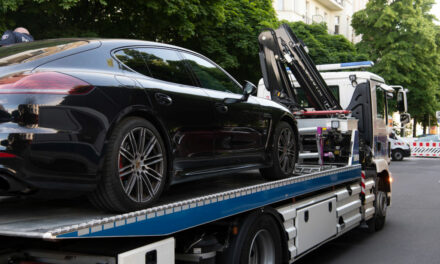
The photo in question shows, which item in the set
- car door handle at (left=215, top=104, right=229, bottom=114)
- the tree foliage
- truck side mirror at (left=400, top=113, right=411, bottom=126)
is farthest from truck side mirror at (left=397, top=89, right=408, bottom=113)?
car door handle at (left=215, top=104, right=229, bottom=114)

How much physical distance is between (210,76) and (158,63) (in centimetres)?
79

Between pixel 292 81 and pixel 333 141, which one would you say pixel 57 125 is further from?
pixel 292 81

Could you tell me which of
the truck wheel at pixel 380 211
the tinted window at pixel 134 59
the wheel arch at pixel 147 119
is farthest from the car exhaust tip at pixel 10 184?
the truck wheel at pixel 380 211

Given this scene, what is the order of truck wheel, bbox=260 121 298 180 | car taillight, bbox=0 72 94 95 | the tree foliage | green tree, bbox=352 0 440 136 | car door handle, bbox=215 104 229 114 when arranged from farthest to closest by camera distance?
1. green tree, bbox=352 0 440 136
2. the tree foliage
3. truck wheel, bbox=260 121 298 180
4. car door handle, bbox=215 104 229 114
5. car taillight, bbox=0 72 94 95

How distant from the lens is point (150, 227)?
330cm

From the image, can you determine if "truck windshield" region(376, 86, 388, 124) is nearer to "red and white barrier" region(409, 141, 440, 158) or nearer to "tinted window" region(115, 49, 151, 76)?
"tinted window" region(115, 49, 151, 76)

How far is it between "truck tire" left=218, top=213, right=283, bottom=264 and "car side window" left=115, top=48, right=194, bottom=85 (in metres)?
1.35

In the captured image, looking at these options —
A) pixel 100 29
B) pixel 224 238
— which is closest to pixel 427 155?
pixel 100 29

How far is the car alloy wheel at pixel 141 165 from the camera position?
351cm

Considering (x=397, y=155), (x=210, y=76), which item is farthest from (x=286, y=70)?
(x=397, y=155)

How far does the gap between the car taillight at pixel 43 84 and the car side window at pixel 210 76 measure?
5.27 ft

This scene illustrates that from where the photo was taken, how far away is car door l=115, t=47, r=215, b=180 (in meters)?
3.91

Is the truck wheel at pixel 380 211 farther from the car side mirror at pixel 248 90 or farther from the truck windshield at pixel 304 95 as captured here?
the car side mirror at pixel 248 90

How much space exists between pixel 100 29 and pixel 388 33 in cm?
2915
